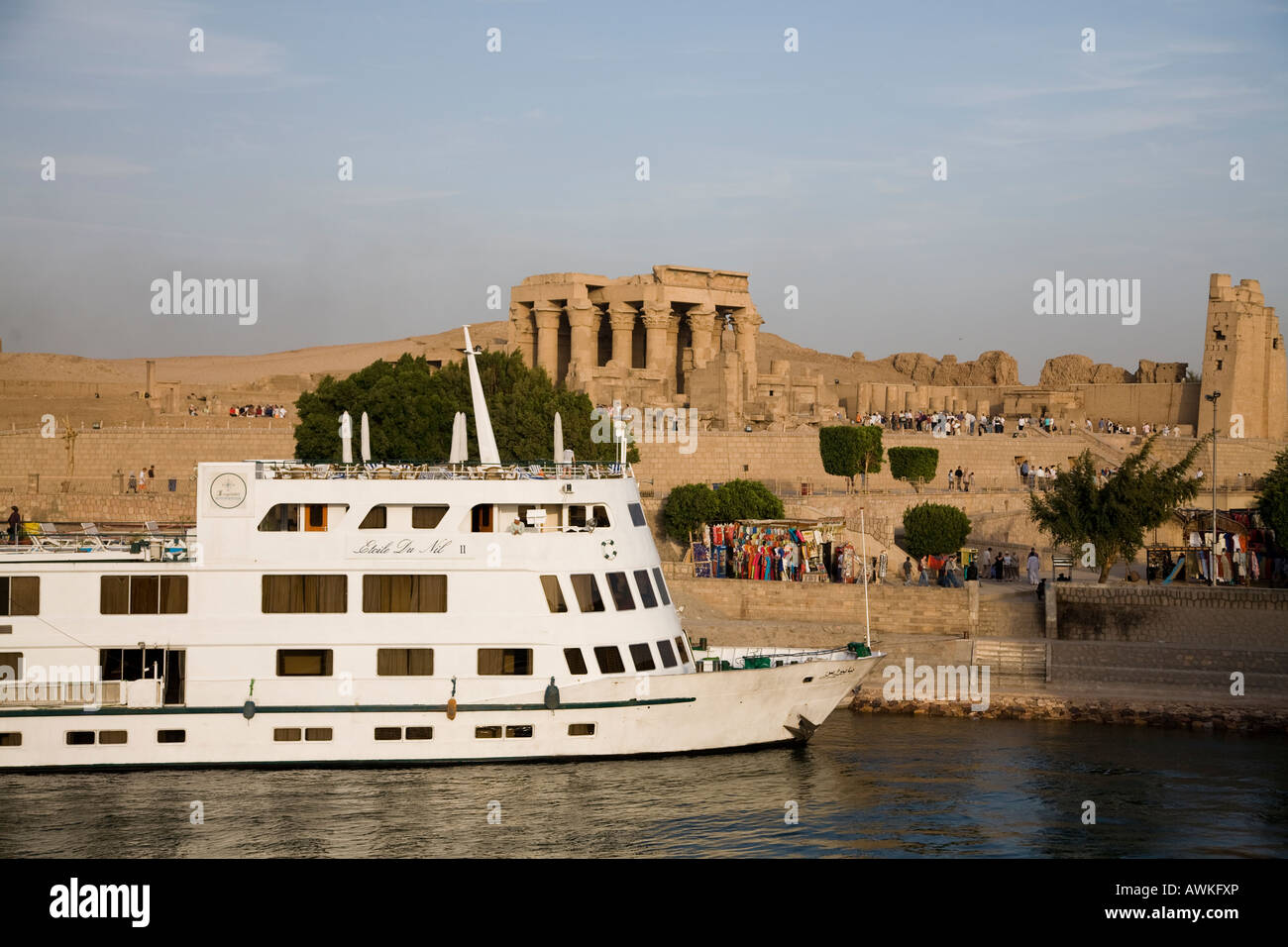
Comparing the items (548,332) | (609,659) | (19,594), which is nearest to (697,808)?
(609,659)

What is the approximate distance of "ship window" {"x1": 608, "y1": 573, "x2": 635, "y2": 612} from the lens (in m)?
21.9

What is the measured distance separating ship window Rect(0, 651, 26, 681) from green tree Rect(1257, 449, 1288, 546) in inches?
867

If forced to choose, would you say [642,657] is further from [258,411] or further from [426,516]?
[258,411]

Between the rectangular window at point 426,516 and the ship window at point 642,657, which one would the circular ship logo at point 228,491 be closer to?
the rectangular window at point 426,516

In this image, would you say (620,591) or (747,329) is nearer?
(620,591)

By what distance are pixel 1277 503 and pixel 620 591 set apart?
14.7 meters

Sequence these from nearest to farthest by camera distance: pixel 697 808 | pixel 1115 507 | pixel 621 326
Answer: pixel 697 808, pixel 1115 507, pixel 621 326

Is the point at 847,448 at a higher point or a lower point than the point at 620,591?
higher

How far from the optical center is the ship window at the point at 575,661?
847 inches

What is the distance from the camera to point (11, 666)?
21016mm
